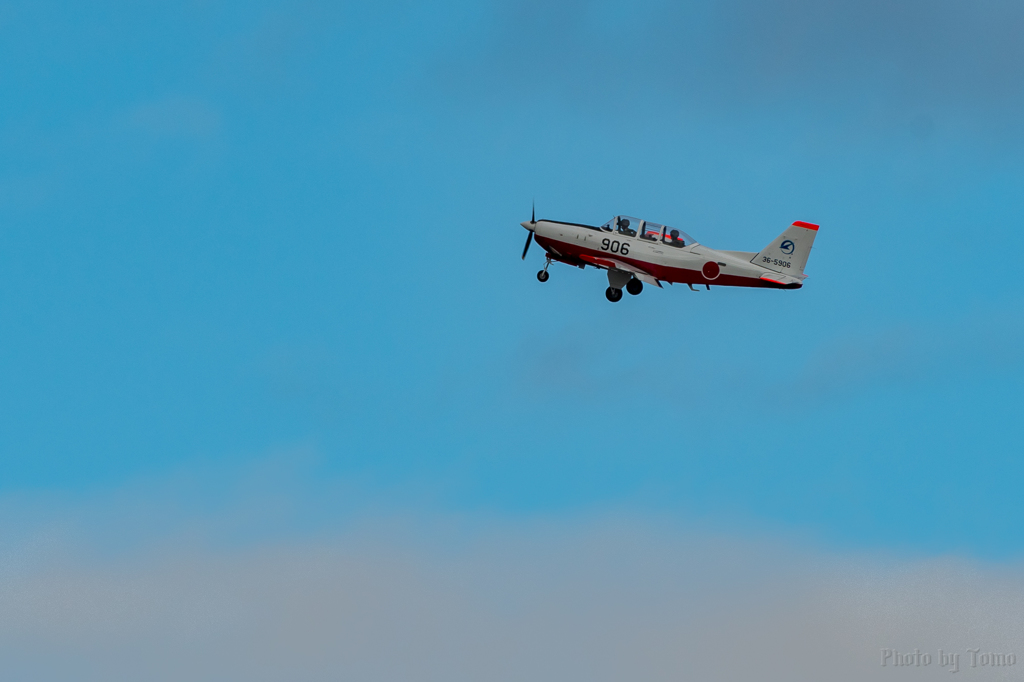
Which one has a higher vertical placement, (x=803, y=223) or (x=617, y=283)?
(x=803, y=223)

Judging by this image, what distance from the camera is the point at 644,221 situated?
74.7 m

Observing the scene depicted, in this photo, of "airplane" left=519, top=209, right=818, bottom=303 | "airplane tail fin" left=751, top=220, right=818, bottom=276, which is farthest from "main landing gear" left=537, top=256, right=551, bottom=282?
"airplane tail fin" left=751, top=220, right=818, bottom=276

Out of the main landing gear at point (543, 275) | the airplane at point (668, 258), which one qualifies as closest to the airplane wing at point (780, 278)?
the airplane at point (668, 258)

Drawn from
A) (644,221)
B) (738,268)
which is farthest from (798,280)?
(644,221)

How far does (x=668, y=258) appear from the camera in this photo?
73.7 m

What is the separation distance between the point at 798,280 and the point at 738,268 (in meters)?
2.82

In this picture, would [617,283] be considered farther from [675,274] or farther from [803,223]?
[803,223]

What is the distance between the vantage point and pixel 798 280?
2847 inches

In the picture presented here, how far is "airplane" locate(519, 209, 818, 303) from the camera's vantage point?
72688mm

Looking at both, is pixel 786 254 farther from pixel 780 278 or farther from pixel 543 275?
pixel 543 275

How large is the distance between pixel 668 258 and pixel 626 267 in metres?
2.07

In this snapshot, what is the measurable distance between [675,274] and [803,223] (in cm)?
644

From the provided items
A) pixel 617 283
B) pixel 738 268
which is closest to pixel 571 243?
pixel 617 283

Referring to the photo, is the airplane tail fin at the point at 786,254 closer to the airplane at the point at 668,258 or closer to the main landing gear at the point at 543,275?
the airplane at the point at 668,258
